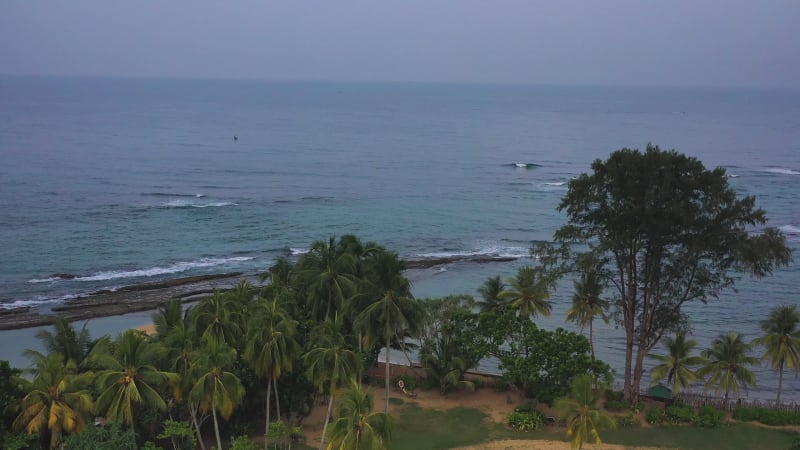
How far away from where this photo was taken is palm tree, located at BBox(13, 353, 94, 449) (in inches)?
1005

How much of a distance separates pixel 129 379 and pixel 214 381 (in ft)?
9.49

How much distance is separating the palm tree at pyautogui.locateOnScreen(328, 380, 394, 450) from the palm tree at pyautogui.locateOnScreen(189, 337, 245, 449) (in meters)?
4.68

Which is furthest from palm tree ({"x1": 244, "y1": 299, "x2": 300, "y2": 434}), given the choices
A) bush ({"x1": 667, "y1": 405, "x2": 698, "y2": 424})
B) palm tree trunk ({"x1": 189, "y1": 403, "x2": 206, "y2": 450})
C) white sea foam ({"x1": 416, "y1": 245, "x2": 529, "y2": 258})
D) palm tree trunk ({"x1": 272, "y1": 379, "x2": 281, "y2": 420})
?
white sea foam ({"x1": 416, "y1": 245, "x2": 529, "y2": 258})

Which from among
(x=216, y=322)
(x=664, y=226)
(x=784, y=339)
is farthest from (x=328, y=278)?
(x=784, y=339)

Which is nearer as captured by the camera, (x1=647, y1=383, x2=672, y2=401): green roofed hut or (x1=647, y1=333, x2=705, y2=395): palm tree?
(x1=647, y1=333, x2=705, y2=395): palm tree

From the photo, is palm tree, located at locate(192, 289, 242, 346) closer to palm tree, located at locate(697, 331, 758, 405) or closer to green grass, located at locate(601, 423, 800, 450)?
green grass, located at locate(601, 423, 800, 450)

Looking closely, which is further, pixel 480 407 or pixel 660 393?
pixel 660 393

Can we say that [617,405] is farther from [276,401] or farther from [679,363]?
[276,401]

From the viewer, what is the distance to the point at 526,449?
100 ft

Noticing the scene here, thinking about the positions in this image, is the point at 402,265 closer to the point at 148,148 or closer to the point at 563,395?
the point at 563,395

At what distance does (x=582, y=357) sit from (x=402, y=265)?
9446 millimetres

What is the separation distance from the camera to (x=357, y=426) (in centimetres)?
2336

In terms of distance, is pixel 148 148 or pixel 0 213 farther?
pixel 148 148

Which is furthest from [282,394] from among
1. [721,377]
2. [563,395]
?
[721,377]
